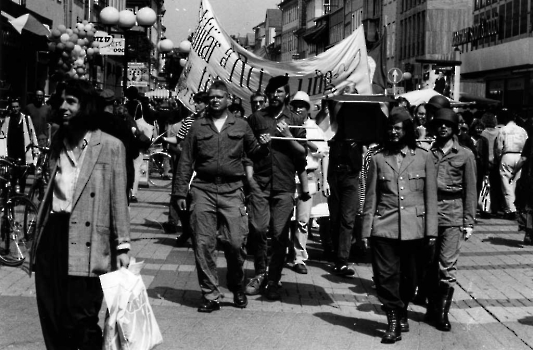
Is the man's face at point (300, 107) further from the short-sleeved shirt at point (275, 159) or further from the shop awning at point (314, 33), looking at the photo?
the shop awning at point (314, 33)

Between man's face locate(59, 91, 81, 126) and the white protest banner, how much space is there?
764 cm

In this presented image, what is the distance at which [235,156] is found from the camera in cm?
898

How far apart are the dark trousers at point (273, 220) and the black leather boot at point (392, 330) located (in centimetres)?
190

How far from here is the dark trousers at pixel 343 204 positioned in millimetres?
11414

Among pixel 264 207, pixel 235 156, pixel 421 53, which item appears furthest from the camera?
pixel 421 53

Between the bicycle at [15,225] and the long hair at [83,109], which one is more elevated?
the long hair at [83,109]

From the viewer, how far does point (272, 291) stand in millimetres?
9633

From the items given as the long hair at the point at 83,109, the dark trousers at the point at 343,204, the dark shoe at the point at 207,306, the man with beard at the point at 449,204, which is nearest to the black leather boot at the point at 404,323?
the man with beard at the point at 449,204

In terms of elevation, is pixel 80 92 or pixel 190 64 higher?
pixel 190 64

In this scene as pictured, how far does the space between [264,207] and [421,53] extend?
6267 cm

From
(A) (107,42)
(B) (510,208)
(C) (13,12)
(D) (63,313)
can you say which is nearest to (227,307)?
(D) (63,313)

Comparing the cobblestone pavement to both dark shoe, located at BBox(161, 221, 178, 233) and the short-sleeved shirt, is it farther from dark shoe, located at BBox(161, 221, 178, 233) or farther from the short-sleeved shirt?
dark shoe, located at BBox(161, 221, 178, 233)

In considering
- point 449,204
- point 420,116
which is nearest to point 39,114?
point 420,116

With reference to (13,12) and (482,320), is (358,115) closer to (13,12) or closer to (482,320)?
(482,320)
